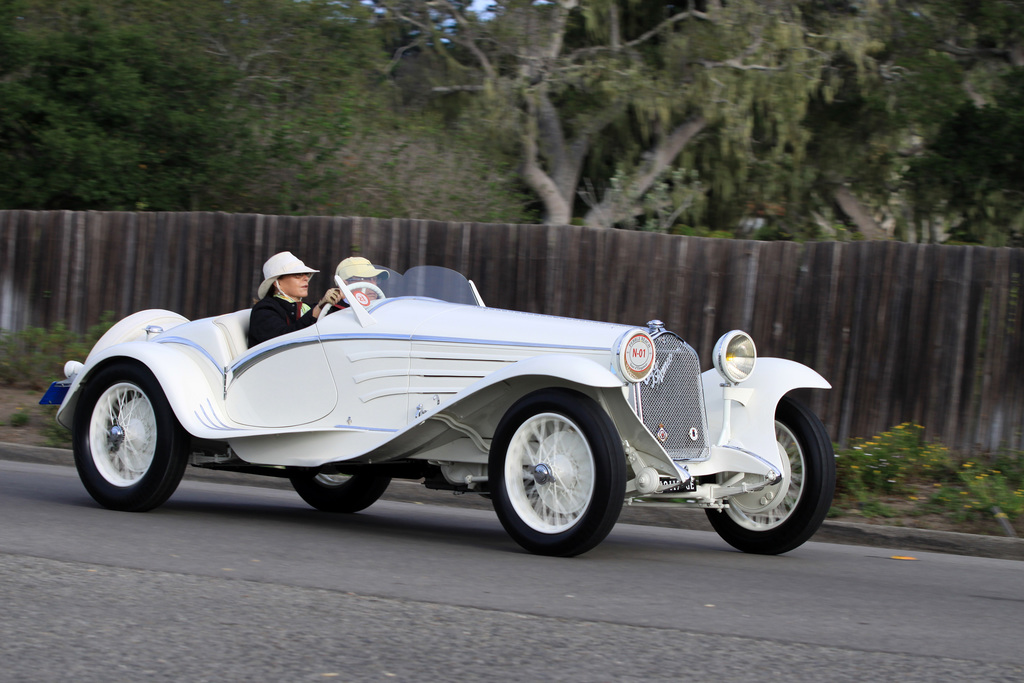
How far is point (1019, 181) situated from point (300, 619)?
1468 cm

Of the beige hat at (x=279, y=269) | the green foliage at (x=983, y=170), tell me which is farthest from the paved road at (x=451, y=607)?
the green foliage at (x=983, y=170)

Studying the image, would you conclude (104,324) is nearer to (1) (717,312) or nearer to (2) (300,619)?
(1) (717,312)

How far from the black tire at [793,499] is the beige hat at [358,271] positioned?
2494mm

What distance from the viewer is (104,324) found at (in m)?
13.3

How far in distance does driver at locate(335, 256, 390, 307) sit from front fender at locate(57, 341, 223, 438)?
1016mm

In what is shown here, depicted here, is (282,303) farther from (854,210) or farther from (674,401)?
(854,210)

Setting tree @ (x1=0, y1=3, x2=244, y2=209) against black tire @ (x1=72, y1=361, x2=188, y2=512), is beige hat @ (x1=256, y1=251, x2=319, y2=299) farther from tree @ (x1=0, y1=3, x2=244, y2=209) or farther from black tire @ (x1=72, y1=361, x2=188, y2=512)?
tree @ (x1=0, y1=3, x2=244, y2=209)

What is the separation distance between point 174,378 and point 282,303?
845mm

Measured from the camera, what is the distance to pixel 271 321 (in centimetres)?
705

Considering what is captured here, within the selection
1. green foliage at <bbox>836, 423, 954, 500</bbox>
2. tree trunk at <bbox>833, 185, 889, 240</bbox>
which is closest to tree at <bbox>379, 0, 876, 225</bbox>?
tree trunk at <bbox>833, 185, 889, 240</bbox>

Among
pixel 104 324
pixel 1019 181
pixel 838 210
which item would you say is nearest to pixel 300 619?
pixel 104 324

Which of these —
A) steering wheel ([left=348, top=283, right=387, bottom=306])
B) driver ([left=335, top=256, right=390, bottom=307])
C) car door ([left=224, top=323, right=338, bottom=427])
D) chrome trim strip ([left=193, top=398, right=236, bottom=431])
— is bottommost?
chrome trim strip ([left=193, top=398, right=236, bottom=431])

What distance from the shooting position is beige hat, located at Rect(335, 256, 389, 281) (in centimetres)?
704

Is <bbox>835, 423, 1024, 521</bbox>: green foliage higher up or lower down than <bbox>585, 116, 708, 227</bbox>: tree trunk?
lower down
